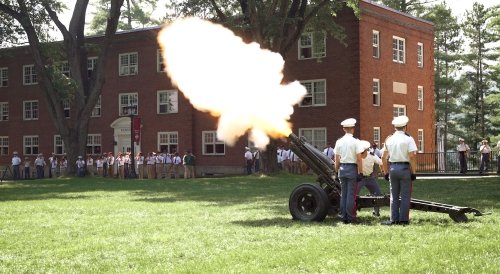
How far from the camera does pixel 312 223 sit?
42.6ft

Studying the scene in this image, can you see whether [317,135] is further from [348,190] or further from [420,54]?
[348,190]

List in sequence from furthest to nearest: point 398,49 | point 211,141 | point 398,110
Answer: point 211,141, point 398,110, point 398,49

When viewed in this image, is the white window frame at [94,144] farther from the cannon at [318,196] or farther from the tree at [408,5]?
the cannon at [318,196]

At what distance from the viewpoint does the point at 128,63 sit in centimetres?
5184

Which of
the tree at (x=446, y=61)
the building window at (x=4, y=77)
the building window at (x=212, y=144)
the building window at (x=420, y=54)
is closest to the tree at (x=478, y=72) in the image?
the tree at (x=446, y=61)

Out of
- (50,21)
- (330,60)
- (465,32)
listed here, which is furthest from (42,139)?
(465,32)

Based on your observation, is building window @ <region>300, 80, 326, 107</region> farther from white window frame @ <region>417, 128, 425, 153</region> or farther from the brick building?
white window frame @ <region>417, 128, 425, 153</region>

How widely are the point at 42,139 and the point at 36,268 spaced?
5018 cm

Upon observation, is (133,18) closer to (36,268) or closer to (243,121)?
(243,121)

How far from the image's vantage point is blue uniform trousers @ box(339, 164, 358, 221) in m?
13.0

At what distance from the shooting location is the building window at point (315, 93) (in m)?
43.2

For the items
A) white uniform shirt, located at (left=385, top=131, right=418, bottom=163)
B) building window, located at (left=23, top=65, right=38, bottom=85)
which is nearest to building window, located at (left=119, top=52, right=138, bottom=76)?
building window, located at (left=23, top=65, right=38, bottom=85)

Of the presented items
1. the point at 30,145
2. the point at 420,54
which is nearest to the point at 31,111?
the point at 30,145

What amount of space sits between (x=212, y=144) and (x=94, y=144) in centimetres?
1150
